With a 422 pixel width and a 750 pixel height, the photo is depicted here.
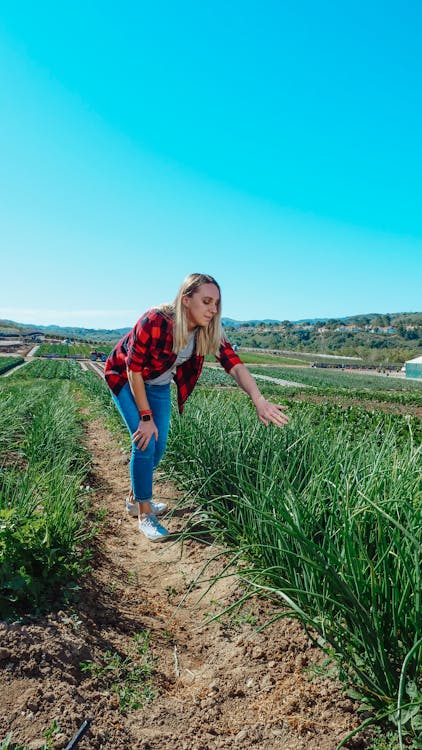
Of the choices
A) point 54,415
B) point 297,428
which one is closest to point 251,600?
point 297,428

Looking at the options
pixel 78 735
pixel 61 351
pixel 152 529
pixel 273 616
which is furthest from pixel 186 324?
pixel 61 351

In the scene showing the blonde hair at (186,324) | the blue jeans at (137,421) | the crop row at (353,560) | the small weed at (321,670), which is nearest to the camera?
the crop row at (353,560)

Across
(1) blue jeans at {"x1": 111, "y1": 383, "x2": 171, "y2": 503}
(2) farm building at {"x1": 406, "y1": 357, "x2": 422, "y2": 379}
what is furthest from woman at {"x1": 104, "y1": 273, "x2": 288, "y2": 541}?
(2) farm building at {"x1": 406, "y1": 357, "x2": 422, "y2": 379}

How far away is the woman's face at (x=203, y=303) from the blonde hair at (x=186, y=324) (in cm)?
2

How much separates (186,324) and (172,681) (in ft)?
5.61

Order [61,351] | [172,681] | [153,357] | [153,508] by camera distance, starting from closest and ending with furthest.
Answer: [172,681] → [153,357] → [153,508] → [61,351]

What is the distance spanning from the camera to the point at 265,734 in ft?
4.30

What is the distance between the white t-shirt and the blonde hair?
41 millimetres

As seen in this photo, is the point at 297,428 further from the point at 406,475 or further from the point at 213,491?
the point at 406,475

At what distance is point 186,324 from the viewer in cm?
257

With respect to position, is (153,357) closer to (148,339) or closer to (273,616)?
(148,339)

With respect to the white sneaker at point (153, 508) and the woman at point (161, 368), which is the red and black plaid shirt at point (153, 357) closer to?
the woman at point (161, 368)

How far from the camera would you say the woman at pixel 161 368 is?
2.52 metres

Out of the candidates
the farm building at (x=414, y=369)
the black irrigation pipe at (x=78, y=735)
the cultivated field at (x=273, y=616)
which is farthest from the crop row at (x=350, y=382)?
the black irrigation pipe at (x=78, y=735)
